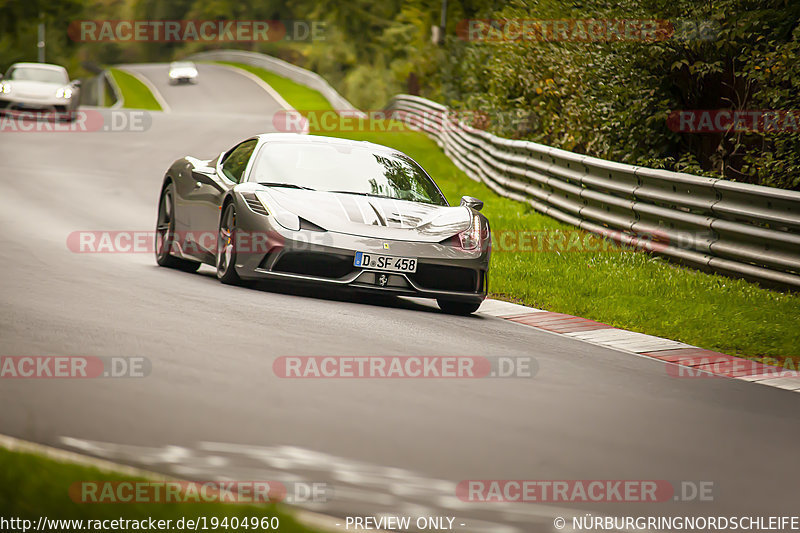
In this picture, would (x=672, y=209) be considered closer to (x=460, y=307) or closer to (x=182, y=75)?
(x=460, y=307)

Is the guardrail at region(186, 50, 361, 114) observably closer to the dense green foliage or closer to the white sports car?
the white sports car

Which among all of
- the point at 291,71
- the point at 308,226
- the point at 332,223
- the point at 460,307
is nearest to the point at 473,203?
the point at 460,307

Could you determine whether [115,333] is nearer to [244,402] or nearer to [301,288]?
[244,402]

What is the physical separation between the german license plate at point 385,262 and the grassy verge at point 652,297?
1.65 metres

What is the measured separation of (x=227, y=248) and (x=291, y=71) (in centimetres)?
6201

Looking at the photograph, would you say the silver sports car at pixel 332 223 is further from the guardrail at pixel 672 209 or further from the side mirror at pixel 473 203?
the guardrail at pixel 672 209

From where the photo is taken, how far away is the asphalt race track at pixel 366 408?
4762 mm

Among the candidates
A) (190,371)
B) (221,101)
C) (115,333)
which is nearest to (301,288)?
(115,333)

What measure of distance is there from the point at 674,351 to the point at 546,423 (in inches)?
120

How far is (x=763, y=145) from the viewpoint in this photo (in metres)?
14.3

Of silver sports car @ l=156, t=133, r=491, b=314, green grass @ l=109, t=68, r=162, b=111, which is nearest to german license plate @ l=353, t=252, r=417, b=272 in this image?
silver sports car @ l=156, t=133, r=491, b=314

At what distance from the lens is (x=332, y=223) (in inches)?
373

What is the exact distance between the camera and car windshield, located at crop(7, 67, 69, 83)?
31906 mm

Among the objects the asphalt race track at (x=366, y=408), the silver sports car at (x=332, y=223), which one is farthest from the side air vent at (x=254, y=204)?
the asphalt race track at (x=366, y=408)
